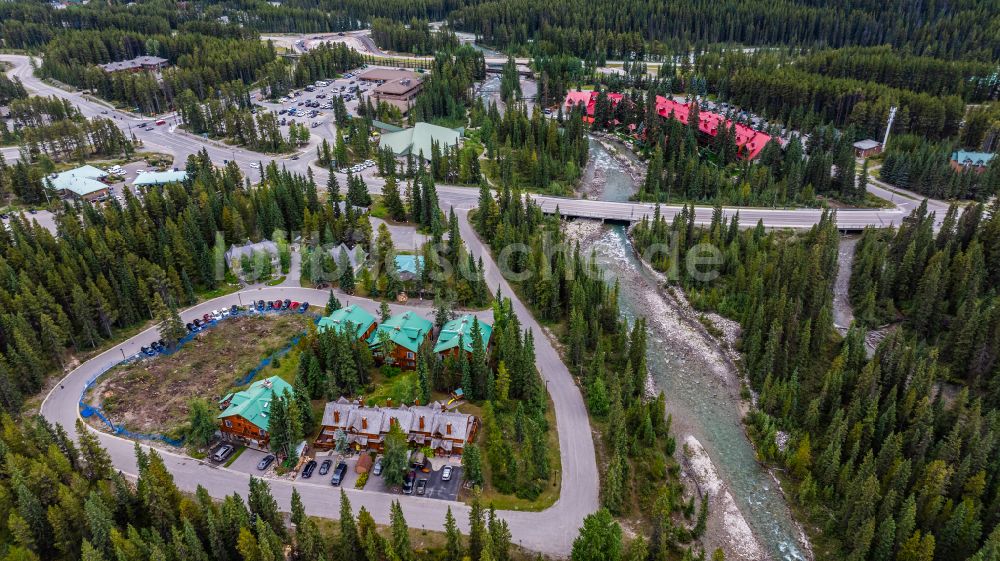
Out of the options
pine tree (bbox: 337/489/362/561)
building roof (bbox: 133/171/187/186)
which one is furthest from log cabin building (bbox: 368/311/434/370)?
building roof (bbox: 133/171/187/186)

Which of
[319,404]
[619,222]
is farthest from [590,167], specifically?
[319,404]

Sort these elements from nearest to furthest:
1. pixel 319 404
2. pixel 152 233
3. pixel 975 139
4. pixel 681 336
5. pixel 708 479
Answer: pixel 708 479
pixel 319 404
pixel 681 336
pixel 152 233
pixel 975 139

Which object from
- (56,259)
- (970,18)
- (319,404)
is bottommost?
(319,404)

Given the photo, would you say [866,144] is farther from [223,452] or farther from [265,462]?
[223,452]

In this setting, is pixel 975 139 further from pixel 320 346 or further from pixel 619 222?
pixel 320 346

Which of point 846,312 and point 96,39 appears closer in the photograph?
point 846,312

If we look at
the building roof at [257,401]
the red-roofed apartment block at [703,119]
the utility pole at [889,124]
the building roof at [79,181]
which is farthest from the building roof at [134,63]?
the utility pole at [889,124]
